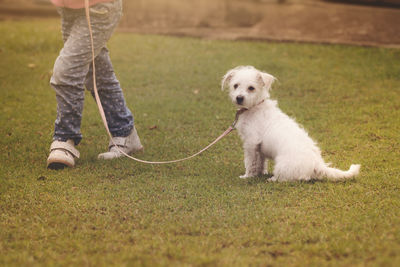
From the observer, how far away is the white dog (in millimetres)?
3855

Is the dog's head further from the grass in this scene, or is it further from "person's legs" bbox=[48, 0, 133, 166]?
"person's legs" bbox=[48, 0, 133, 166]

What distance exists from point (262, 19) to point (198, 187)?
873 cm

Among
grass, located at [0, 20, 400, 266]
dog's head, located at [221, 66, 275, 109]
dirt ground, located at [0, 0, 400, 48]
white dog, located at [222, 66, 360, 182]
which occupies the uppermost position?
dirt ground, located at [0, 0, 400, 48]

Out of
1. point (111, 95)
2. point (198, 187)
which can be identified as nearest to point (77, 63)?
point (111, 95)

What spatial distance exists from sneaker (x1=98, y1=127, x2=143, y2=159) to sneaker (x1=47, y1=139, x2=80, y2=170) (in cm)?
37

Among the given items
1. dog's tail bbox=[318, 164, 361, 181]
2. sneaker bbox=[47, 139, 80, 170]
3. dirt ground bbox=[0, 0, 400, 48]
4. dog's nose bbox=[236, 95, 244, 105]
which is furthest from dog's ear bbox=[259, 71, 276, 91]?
dirt ground bbox=[0, 0, 400, 48]

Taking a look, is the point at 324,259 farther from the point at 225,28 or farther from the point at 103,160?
the point at 225,28

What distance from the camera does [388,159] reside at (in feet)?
14.9

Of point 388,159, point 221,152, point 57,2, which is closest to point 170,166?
point 221,152

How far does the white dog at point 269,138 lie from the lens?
386 cm

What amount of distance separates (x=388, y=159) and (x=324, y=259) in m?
2.27

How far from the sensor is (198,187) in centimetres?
393

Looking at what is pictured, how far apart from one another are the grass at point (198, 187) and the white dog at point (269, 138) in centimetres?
14

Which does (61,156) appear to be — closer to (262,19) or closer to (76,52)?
(76,52)
